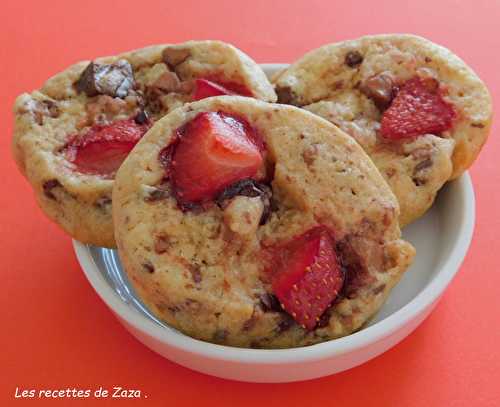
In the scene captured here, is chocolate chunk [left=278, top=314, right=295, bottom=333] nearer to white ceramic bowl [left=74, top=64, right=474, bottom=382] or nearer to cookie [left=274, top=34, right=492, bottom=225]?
white ceramic bowl [left=74, top=64, right=474, bottom=382]

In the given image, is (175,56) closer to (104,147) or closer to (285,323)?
(104,147)

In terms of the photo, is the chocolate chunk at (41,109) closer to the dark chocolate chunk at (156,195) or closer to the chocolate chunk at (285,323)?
the dark chocolate chunk at (156,195)

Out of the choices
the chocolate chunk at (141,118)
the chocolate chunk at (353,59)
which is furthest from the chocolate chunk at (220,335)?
the chocolate chunk at (353,59)

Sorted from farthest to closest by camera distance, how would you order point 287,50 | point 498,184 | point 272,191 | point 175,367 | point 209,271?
1. point 287,50
2. point 498,184
3. point 175,367
4. point 272,191
5. point 209,271

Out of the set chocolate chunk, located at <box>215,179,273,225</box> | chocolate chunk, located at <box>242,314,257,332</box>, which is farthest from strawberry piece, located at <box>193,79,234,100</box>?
chocolate chunk, located at <box>242,314,257,332</box>

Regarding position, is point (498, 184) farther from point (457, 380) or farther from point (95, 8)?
point (95, 8)

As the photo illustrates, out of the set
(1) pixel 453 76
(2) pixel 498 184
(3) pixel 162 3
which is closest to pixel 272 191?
(1) pixel 453 76

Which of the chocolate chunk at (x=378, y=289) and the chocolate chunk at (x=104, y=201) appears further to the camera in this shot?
the chocolate chunk at (x=104, y=201)
